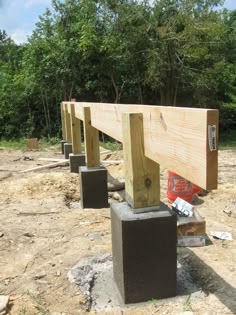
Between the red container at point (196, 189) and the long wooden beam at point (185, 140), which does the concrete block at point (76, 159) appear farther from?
A: the long wooden beam at point (185, 140)

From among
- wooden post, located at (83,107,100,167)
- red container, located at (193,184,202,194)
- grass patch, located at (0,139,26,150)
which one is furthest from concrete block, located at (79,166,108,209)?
grass patch, located at (0,139,26,150)

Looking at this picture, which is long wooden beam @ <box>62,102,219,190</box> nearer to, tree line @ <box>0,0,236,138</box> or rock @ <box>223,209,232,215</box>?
rock @ <box>223,209,232,215</box>

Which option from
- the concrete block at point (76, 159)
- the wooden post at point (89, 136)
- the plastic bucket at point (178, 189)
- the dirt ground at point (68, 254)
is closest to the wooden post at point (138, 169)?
the dirt ground at point (68, 254)

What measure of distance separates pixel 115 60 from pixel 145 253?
12096 mm

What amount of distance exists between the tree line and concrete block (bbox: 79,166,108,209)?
29.6ft

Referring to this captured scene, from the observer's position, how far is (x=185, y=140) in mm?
1902

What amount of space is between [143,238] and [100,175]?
2.60m

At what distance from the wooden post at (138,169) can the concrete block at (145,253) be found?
0.10m

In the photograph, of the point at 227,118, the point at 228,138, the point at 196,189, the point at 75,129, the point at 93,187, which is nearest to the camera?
the point at 93,187

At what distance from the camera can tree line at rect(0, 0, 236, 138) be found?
44.7 feet

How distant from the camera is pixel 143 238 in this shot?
8.34 ft

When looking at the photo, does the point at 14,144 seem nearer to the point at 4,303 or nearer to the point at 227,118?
the point at 227,118

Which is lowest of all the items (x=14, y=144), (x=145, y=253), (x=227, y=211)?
(x=227, y=211)

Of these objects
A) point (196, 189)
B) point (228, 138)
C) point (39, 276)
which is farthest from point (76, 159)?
point (228, 138)
